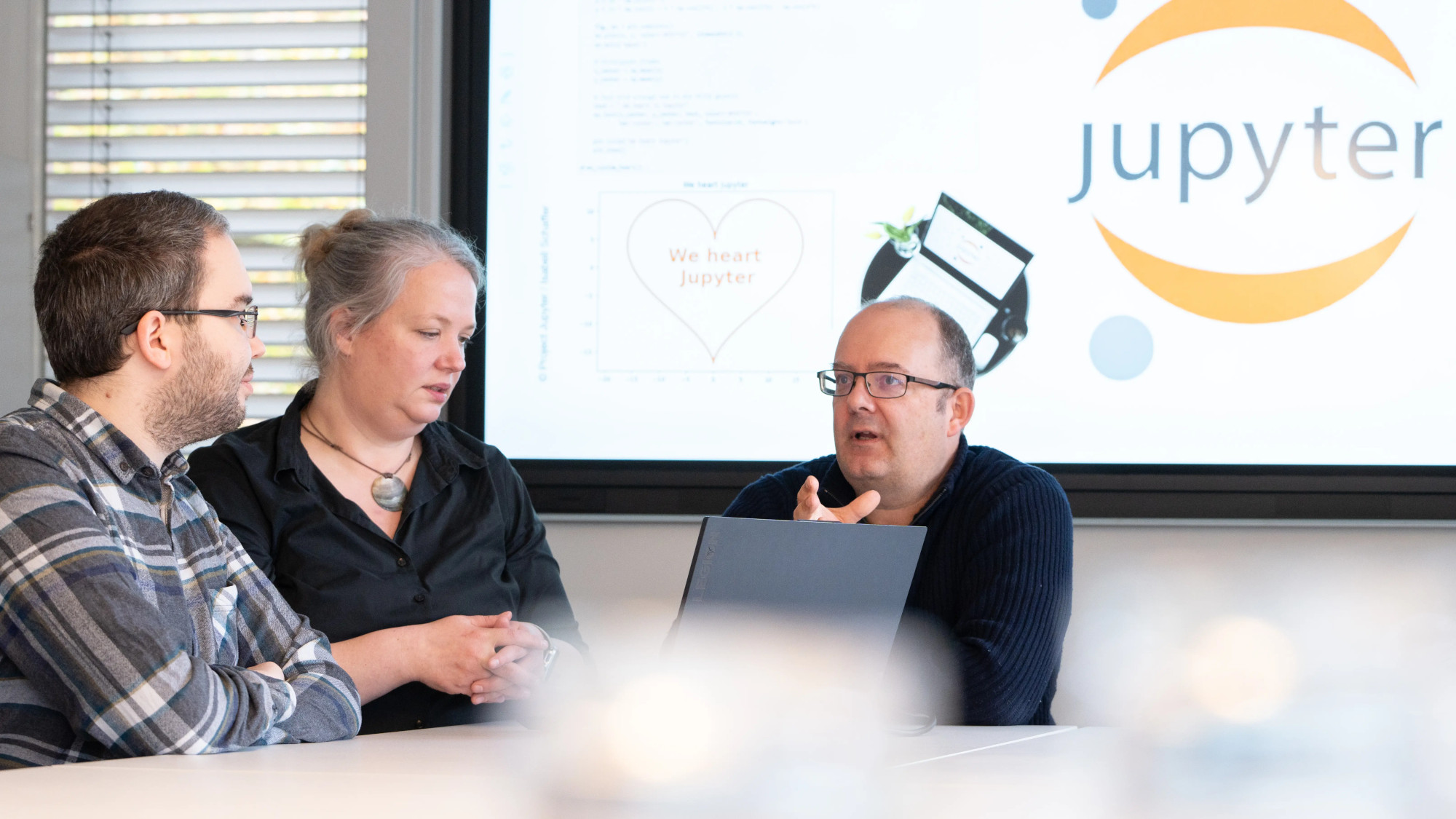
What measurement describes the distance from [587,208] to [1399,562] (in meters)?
2.09

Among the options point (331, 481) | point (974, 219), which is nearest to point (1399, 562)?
point (974, 219)

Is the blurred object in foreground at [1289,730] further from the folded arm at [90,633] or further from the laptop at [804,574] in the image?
the folded arm at [90,633]

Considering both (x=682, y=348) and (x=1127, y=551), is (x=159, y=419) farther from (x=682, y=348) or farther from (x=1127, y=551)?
(x=1127, y=551)

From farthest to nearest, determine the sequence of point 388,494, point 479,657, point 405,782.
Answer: point 388,494 < point 479,657 < point 405,782

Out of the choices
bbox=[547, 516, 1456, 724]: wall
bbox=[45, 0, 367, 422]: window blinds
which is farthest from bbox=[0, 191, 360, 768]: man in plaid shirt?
bbox=[45, 0, 367, 422]: window blinds

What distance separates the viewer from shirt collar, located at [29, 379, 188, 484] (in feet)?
4.45

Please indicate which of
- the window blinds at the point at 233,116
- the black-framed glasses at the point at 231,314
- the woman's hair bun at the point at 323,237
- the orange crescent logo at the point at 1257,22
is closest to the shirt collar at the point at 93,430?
the black-framed glasses at the point at 231,314

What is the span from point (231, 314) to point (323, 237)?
0.73m

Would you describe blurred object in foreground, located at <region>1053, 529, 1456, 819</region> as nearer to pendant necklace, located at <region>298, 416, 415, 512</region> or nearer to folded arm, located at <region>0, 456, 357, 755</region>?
folded arm, located at <region>0, 456, 357, 755</region>

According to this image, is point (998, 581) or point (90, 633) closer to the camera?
point (90, 633)

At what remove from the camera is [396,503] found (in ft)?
6.67

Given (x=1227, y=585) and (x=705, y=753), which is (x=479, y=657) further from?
(x=1227, y=585)

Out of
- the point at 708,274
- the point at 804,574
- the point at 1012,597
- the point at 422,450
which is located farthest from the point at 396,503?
the point at 708,274

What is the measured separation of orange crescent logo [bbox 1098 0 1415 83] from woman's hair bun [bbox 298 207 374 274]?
1756mm
